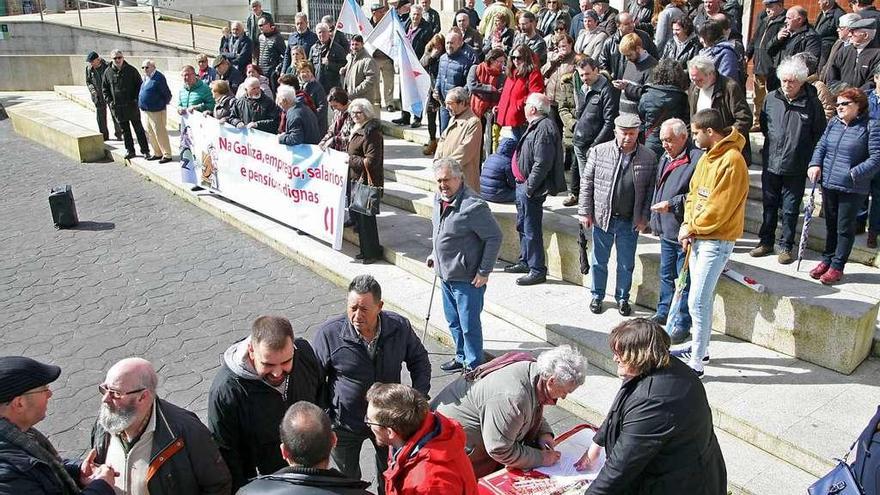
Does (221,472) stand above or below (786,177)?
below

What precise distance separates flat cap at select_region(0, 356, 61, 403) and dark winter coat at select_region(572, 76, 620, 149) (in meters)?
5.94

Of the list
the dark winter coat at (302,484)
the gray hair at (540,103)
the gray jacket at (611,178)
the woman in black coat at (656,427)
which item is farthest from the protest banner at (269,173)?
the dark winter coat at (302,484)

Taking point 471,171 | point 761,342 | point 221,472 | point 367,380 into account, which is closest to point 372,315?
point 367,380

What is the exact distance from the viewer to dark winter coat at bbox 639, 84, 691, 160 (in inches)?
282

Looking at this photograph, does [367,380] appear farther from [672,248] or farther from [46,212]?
[46,212]

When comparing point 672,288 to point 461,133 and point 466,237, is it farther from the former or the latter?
point 461,133

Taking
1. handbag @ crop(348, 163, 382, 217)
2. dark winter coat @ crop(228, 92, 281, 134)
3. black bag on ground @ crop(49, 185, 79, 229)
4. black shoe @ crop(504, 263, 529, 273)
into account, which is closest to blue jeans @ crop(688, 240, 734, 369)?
black shoe @ crop(504, 263, 529, 273)

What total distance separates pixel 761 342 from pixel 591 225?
1.69 meters

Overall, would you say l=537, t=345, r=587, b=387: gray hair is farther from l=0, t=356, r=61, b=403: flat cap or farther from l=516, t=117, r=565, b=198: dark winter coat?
l=516, t=117, r=565, b=198: dark winter coat

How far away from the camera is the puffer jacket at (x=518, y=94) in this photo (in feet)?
28.2

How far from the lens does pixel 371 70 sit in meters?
11.5

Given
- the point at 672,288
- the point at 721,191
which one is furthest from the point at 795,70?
the point at 672,288

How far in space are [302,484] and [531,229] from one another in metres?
4.83

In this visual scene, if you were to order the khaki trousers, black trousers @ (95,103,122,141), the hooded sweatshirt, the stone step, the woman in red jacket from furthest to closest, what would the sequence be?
black trousers @ (95,103,122,141) < the stone step < the khaki trousers < the woman in red jacket < the hooded sweatshirt
